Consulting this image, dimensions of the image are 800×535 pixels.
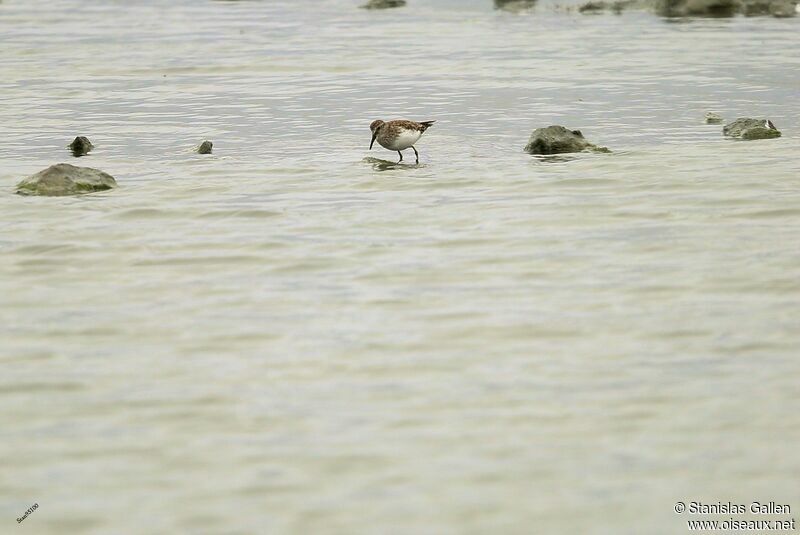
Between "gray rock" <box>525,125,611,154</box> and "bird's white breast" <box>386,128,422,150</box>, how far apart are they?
1.49 m

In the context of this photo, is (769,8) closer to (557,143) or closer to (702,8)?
(702,8)

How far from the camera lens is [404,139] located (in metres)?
16.0

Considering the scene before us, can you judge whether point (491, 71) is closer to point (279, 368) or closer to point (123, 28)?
point (123, 28)

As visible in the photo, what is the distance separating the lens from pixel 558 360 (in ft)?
28.2

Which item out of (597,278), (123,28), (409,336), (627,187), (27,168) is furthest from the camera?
Answer: (123,28)

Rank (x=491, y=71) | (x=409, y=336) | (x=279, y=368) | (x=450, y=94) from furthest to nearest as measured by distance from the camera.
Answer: (x=491, y=71)
(x=450, y=94)
(x=409, y=336)
(x=279, y=368)

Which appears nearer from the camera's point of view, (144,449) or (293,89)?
(144,449)

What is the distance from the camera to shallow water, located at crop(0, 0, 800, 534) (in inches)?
269

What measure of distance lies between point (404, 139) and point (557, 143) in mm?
1900

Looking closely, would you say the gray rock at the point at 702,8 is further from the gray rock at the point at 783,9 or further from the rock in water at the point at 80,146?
the rock in water at the point at 80,146

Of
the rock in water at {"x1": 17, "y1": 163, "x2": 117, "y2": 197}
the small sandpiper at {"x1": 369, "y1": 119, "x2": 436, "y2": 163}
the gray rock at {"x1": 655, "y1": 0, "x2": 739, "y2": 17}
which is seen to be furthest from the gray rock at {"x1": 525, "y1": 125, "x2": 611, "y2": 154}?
the gray rock at {"x1": 655, "y1": 0, "x2": 739, "y2": 17}

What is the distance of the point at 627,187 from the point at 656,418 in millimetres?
6863

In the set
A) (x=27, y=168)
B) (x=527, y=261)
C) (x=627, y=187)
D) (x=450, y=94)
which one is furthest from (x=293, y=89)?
(x=527, y=261)

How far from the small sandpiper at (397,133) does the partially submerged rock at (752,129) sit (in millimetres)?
4161
